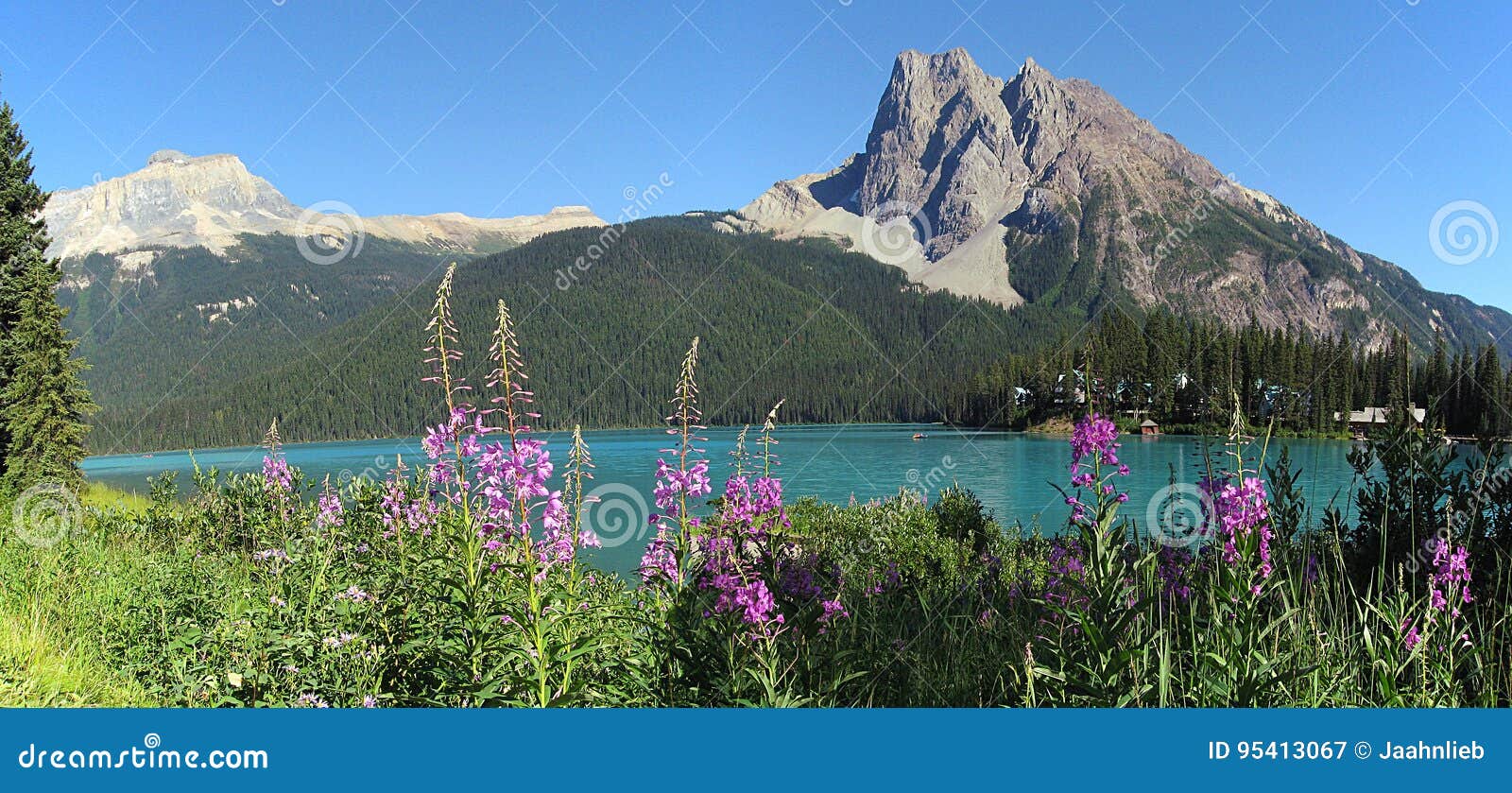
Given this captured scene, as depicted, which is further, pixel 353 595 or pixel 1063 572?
pixel 353 595

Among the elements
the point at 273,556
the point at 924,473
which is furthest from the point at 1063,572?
the point at 924,473

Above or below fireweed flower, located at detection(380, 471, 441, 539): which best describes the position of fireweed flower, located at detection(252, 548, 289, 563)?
below

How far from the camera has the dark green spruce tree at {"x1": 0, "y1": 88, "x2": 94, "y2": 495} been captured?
19.3m

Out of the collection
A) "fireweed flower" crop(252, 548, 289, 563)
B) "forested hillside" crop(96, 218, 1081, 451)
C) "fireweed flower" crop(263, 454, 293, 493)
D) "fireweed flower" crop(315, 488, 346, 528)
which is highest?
"forested hillside" crop(96, 218, 1081, 451)

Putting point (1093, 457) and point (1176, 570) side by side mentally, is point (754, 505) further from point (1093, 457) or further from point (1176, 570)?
point (1176, 570)

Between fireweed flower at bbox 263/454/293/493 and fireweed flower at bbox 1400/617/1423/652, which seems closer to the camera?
fireweed flower at bbox 1400/617/1423/652

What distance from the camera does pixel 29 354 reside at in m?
19.5

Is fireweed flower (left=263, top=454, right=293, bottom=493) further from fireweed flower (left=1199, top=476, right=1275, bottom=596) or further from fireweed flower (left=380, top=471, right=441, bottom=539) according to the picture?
fireweed flower (left=1199, top=476, right=1275, bottom=596)

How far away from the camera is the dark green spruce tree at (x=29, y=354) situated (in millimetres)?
19328

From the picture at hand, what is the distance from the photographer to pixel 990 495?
3153cm

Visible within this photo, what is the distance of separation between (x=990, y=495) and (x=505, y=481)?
99.7ft

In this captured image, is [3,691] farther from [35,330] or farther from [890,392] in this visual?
[890,392]

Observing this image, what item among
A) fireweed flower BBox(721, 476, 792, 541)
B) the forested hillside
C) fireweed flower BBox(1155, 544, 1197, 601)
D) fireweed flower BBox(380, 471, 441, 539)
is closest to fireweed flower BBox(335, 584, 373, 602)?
fireweed flower BBox(380, 471, 441, 539)

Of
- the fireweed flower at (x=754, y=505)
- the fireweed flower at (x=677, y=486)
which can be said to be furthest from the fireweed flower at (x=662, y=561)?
the fireweed flower at (x=754, y=505)
